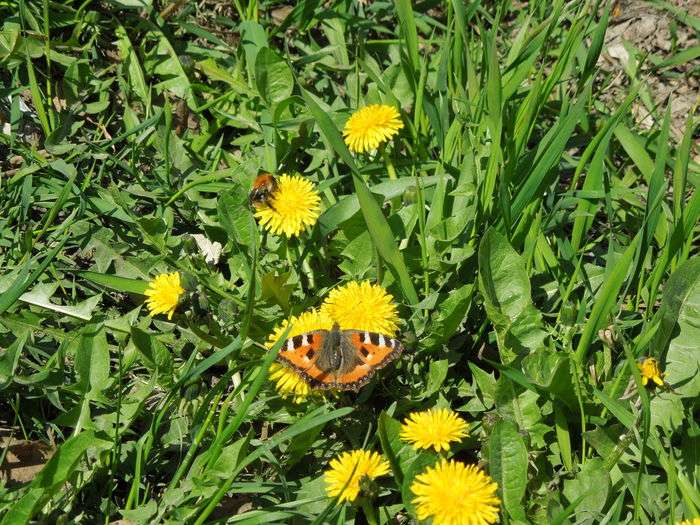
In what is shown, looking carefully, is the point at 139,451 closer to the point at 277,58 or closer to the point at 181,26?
the point at 277,58

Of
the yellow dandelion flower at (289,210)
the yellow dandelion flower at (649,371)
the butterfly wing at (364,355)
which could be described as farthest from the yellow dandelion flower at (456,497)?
the yellow dandelion flower at (289,210)

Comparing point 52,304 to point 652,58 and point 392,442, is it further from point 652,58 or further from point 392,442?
point 652,58

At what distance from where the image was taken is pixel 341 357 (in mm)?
2514

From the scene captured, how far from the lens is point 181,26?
3824 millimetres

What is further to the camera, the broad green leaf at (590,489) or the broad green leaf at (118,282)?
the broad green leaf at (118,282)

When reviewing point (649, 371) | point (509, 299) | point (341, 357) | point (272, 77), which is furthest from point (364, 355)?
point (272, 77)

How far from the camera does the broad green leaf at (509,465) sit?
2.43 metres

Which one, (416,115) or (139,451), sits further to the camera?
(416,115)

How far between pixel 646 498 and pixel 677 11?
8.74 feet

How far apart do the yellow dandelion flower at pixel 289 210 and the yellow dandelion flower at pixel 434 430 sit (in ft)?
2.74

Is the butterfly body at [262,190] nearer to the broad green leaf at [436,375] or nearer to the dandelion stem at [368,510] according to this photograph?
the broad green leaf at [436,375]

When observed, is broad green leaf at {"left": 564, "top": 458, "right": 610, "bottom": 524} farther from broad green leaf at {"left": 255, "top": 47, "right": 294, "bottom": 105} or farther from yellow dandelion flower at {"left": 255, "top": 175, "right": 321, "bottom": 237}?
broad green leaf at {"left": 255, "top": 47, "right": 294, "bottom": 105}

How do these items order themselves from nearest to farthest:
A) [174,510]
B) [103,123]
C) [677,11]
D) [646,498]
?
[174,510] → [646,498] → [103,123] → [677,11]

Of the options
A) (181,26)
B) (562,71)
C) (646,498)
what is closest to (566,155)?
(562,71)
